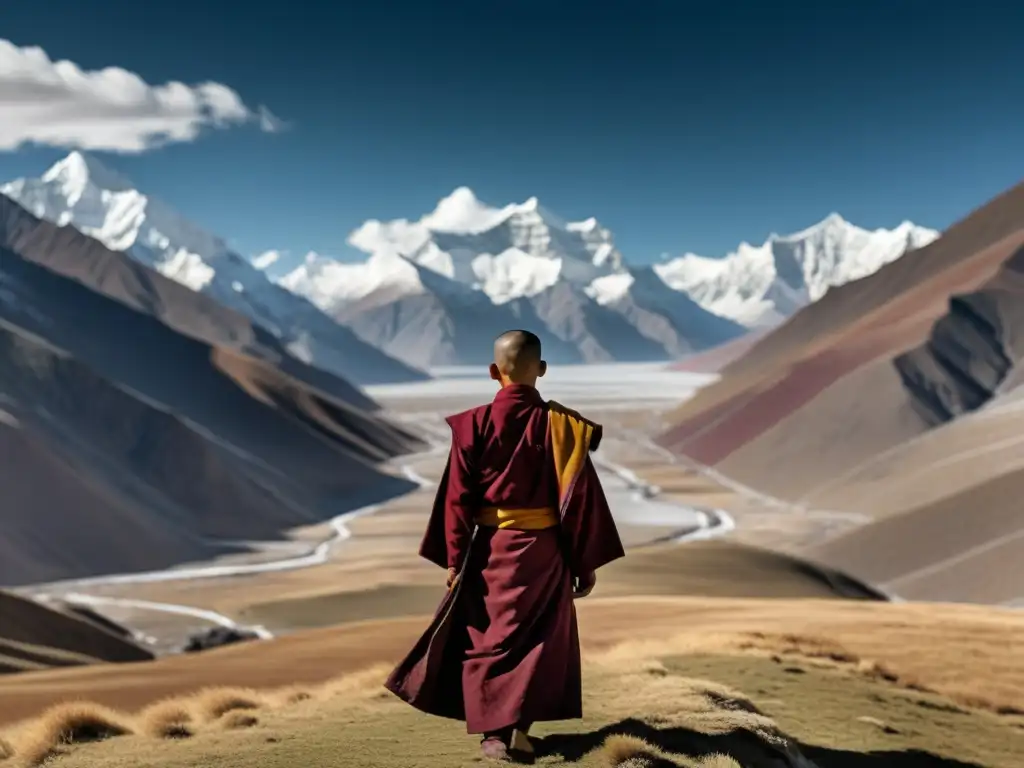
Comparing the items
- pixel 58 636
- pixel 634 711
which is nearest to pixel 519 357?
pixel 634 711

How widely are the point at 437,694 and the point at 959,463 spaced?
69783 millimetres

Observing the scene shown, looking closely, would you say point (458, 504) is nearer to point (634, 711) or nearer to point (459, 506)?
point (459, 506)

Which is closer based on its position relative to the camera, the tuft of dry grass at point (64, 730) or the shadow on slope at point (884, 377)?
the tuft of dry grass at point (64, 730)

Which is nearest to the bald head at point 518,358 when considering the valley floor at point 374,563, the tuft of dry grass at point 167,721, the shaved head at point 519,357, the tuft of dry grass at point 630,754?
the shaved head at point 519,357

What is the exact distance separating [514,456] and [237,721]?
387cm

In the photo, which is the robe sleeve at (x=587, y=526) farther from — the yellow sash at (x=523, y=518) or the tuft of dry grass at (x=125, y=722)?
the tuft of dry grass at (x=125, y=722)

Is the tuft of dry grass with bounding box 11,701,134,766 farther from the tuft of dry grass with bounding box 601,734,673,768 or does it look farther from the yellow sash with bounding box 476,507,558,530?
the tuft of dry grass with bounding box 601,734,673,768

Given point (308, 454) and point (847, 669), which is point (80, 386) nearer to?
point (308, 454)

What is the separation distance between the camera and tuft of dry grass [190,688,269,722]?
10133mm

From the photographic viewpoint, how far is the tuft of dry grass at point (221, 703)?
10.1 m

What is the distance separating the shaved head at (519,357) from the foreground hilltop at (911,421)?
47086 millimetres

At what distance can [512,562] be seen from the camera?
768 centimetres

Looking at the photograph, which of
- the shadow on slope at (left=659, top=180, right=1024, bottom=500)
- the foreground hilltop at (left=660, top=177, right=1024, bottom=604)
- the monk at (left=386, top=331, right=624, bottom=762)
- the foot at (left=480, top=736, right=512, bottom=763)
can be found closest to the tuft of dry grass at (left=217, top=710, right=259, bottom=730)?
the monk at (left=386, top=331, right=624, bottom=762)

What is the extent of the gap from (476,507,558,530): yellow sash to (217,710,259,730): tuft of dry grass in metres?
3.34
